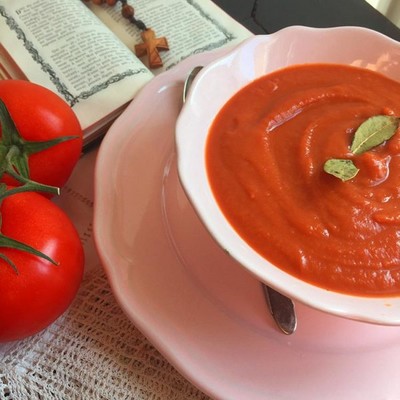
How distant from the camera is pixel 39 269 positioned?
953mm

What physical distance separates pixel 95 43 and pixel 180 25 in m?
0.29

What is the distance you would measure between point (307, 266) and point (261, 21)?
979mm

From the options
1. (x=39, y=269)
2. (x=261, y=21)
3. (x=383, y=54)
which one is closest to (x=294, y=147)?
(x=383, y=54)

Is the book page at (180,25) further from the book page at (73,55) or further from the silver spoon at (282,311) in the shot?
the silver spoon at (282,311)

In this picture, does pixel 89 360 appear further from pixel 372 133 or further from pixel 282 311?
pixel 372 133

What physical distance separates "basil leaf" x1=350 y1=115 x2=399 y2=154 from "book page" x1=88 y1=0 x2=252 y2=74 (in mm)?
613

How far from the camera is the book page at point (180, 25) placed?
1.56m

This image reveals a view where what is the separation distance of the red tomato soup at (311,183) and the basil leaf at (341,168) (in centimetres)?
2

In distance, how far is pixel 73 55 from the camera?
144 cm

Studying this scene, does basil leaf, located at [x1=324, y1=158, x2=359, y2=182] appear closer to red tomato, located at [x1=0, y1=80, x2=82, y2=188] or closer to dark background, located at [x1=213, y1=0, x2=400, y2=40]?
red tomato, located at [x1=0, y1=80, x2=82, y2=188]

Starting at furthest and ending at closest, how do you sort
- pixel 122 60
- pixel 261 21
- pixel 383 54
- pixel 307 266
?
pixel 261 21, pixel 122 60, pixel 383 54, pixel 307 266

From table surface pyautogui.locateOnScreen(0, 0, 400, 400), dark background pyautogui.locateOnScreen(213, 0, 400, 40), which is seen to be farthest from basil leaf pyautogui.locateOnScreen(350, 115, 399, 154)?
dark background pyautogui.locateOnScreen(213, 0, 400, 40)

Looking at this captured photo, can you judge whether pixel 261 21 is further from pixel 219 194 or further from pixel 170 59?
pixel 219 194

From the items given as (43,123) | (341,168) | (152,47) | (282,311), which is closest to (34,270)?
(43,123)
